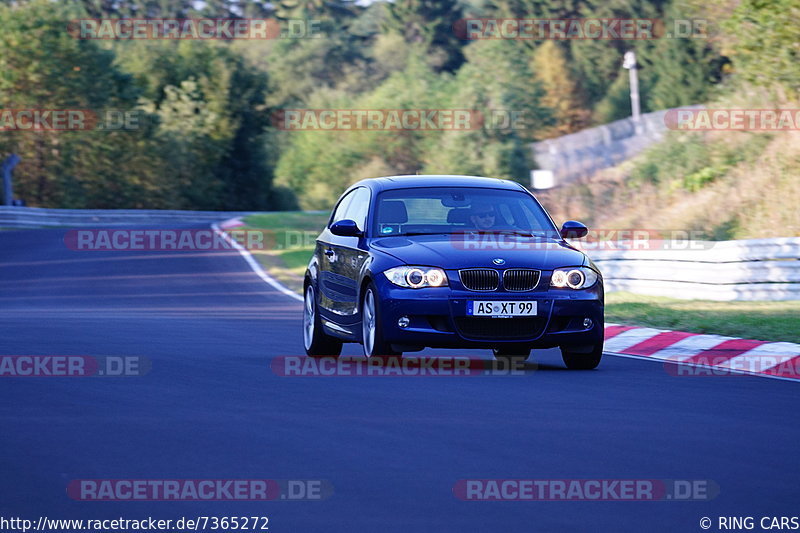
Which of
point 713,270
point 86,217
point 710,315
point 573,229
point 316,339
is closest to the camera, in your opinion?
point 573,229

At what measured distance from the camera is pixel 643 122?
7925 cm

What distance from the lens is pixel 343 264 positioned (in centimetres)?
1249

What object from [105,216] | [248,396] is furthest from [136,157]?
[248,396]

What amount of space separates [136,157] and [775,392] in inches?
3113

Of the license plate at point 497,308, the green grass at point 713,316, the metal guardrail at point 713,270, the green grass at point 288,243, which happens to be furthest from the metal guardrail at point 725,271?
the license plate at point 497,308

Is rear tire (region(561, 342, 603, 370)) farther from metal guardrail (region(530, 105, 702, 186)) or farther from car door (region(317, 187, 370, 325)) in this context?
metal guardrail (region(530, 105, 702, 186))

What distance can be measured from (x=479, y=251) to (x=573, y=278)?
80 cm

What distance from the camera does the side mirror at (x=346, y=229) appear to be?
12156mm

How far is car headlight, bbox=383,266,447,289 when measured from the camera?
441 inches

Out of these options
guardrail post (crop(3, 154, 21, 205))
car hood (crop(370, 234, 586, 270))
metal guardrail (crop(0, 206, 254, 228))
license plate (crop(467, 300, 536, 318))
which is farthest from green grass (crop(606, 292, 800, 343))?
guardrail post (crop(3, 154, 21, 205))

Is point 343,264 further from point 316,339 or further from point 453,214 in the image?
point 453,214

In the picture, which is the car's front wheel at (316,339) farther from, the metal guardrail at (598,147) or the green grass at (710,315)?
the metal guardrail at (598,147)

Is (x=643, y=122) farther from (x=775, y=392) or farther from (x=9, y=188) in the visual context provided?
(x=775, y=392)

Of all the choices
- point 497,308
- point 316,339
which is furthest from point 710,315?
point 497,308
